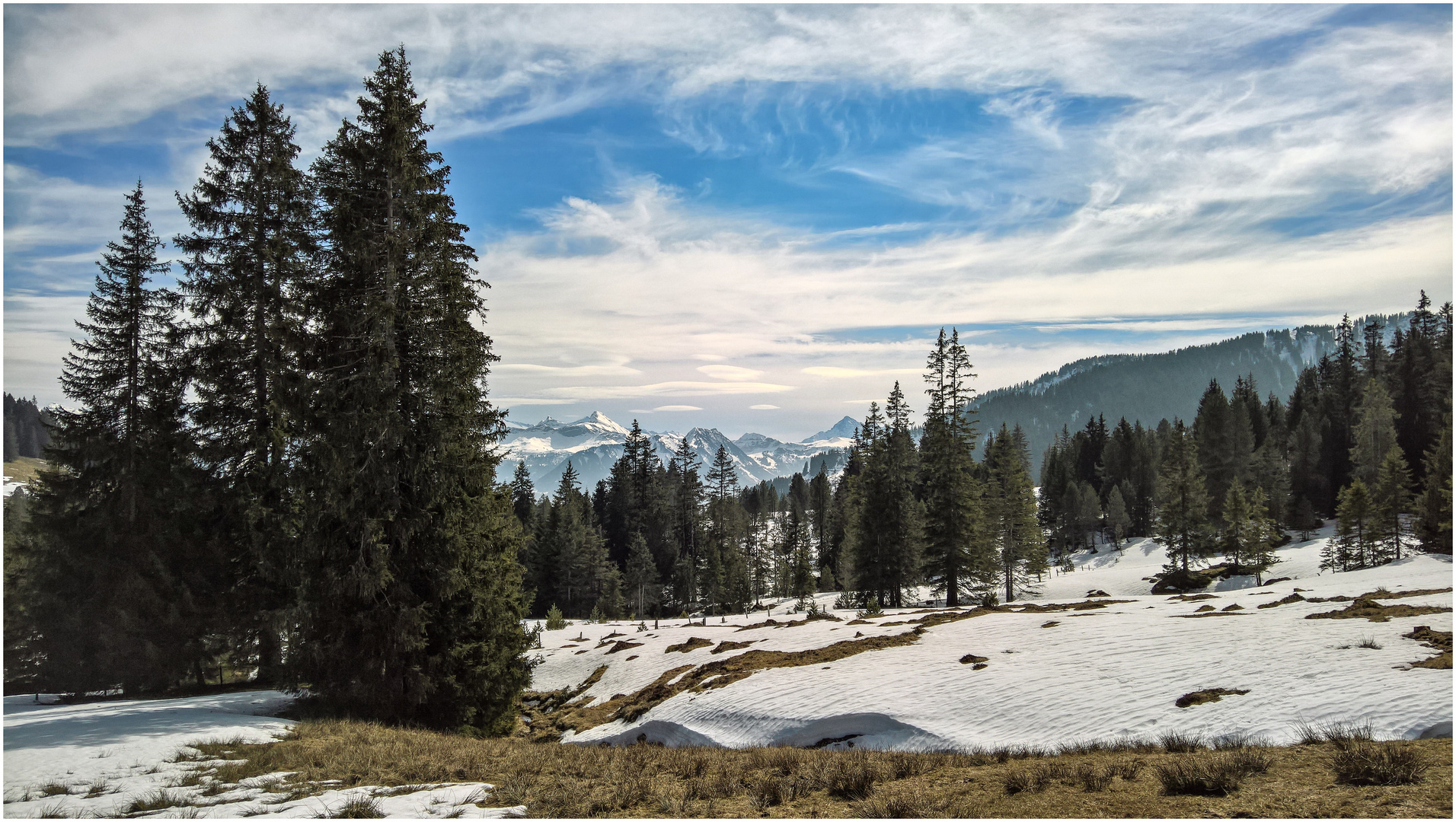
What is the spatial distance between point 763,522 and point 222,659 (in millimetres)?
103719

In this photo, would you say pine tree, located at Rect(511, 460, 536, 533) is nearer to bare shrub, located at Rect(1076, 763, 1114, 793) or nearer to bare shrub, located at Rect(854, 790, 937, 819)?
bare shrub, located at Rect(854, 790, 937, 819)

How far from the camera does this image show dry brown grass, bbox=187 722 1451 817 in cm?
686

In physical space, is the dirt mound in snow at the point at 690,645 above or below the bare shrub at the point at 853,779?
below

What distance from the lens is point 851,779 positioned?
A: 869cm

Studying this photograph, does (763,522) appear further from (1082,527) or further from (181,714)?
(181,714)

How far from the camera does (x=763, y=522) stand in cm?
12288

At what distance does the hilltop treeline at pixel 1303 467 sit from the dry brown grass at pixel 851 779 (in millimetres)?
43871

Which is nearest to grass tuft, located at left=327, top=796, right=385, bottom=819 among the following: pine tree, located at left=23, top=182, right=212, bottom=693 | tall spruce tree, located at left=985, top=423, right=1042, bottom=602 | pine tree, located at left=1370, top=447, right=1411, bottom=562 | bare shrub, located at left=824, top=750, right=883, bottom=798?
bare shrub, located at left=824, top=750, right=883, bottom=798

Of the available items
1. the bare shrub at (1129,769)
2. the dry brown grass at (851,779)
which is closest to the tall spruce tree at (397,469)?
the dry brown grass at (851,779)

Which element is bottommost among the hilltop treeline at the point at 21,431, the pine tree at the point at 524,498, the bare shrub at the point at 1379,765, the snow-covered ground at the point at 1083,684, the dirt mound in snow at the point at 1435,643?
the snow-covered ground at the point at 1083,684

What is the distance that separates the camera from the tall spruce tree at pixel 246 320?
19312mm

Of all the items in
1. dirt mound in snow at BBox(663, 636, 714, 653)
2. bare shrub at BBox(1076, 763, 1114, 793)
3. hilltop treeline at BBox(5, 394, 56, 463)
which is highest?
hilltop treeline at BBox(5, 394, 56, 463)

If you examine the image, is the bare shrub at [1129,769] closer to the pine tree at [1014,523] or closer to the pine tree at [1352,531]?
the pine tree at [1014,523]

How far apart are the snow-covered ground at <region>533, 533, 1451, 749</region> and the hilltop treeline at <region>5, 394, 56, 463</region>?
180 meters
